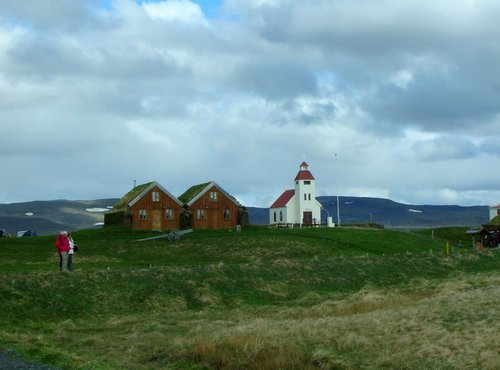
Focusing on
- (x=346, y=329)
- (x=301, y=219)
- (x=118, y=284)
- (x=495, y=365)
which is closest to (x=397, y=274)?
(x=118, y=284)

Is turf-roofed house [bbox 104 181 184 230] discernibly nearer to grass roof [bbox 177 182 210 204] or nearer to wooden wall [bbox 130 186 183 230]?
wooden wall [bbox 130 186 183 230]

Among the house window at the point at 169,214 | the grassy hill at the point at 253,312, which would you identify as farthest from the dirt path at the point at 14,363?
the house window at the point at 169,214

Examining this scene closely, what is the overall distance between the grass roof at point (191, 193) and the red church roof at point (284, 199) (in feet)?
76.3

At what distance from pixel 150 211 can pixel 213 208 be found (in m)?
8.22

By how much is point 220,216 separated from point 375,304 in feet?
203

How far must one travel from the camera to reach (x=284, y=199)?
394ft

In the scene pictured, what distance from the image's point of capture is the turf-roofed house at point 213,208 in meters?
90.6

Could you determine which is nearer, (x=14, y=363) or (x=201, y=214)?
(x=14, y=363)

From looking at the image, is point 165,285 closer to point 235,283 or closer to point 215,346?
point 235,283

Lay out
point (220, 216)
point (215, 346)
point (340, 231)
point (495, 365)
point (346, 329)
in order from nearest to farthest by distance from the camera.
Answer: point (495, 365)
point (215, 346)
point (346, 329)
point (340, 231)
point (220, 216)

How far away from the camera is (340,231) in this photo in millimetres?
78562

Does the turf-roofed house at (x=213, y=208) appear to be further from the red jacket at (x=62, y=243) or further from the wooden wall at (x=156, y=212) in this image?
the red jacket at (x=62, y=243)

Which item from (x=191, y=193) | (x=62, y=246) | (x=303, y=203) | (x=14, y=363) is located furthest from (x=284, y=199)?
(x=14, y=363)

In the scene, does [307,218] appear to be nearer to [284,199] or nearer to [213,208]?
[284,199]
